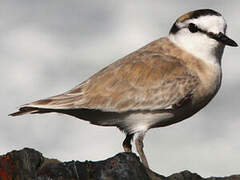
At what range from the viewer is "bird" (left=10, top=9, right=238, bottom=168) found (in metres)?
9.22

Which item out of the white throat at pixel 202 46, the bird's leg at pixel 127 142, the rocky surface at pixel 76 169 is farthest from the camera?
the bird's leg at pixel 127 142

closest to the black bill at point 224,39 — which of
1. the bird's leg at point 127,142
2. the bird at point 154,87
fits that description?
the bird at point 154,87

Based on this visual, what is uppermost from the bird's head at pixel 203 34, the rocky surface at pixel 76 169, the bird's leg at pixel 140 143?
the bird's head at pixel 203 34

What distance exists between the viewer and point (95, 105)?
9211 millimetres

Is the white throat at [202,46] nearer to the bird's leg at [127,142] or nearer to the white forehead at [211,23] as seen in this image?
the white forehead at [211,23]

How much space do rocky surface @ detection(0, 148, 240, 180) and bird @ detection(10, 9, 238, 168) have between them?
185 centimetres

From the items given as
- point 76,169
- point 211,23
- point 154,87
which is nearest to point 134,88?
point 154,87

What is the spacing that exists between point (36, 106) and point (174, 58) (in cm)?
278

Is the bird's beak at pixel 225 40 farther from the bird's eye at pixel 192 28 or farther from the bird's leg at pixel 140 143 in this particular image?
the bird's leg at pixel 140 143

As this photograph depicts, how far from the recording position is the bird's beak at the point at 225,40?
363 inches

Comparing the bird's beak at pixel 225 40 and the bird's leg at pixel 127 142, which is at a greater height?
the bird's beak at pixel 225 40

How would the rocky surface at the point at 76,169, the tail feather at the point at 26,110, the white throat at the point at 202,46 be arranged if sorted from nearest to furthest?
the rocky surface at the point at 76,169 → the tail feather at the point at 26,110 → the white throat at the point at 202,46

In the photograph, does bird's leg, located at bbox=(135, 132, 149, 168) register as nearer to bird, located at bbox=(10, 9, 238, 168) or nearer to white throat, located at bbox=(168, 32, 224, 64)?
bird, located at bbox=(10, 9, 238, 168)

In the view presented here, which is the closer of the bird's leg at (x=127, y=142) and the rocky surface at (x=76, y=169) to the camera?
the rocky surface at (x=76, y=169)
